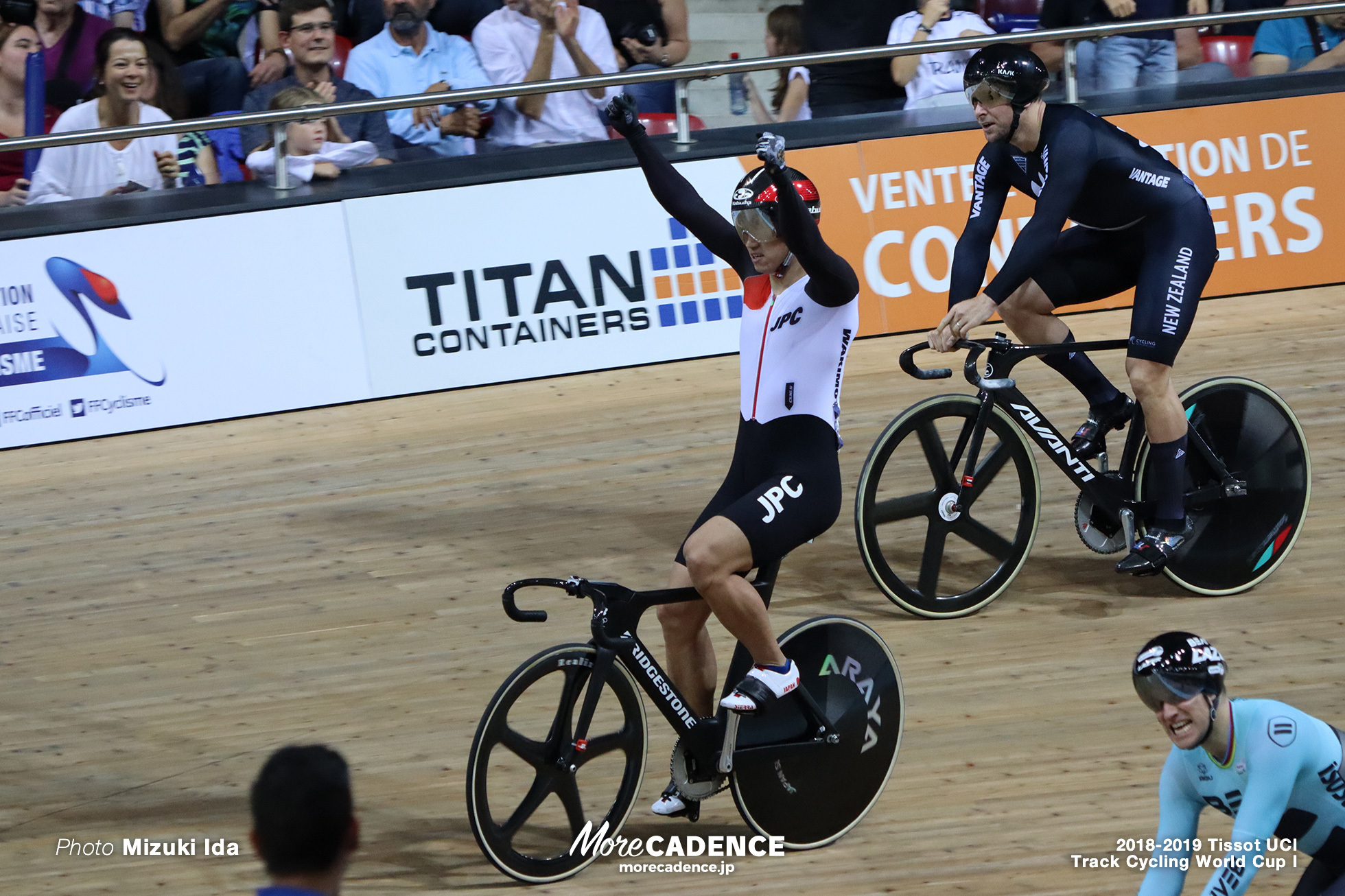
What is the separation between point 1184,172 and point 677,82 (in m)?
3.05

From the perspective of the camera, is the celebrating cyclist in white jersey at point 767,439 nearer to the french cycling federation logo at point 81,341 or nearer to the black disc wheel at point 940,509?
the black disc wheel at point 940,509

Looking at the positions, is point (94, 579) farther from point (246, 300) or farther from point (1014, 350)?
point (1014, 350)

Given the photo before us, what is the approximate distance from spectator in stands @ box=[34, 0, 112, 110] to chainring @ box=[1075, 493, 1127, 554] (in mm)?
6167

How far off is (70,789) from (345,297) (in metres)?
3.96

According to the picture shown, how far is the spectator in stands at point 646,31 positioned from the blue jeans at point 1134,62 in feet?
8.72

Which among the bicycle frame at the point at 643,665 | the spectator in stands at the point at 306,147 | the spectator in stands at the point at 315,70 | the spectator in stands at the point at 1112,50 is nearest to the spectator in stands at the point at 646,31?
the spectator in stands at the point at 315,70

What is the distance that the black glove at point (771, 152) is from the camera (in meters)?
3.79

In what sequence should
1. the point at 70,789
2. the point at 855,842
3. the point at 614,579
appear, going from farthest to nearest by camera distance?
the point at 614,579, the point at 70,789, the point at 855,842

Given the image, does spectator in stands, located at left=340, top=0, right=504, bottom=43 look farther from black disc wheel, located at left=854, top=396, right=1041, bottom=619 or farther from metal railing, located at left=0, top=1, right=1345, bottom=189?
black disc wheel, located at left=854, top=396, right=1041, bottom=619

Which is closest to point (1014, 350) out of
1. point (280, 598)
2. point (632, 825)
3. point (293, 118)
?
point (632, 825)

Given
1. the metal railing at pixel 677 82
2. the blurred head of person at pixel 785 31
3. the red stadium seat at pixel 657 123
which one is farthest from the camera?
the blurred head of person at pixel 785 31

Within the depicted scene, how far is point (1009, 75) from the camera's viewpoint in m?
5.29

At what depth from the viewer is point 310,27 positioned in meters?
8.66

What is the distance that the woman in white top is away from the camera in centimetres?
838
